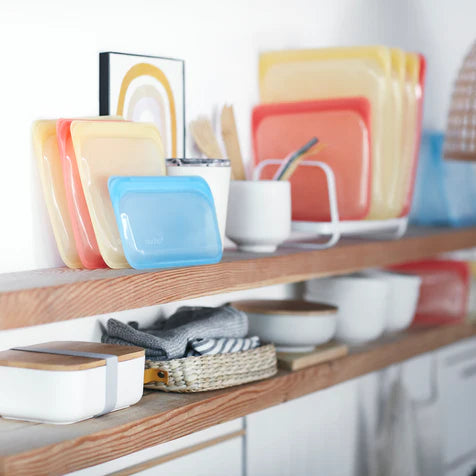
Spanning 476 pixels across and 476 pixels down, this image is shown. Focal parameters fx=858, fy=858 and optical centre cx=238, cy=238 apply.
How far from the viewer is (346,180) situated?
1.64 m

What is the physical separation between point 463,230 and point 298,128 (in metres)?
0.65

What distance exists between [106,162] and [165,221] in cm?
12

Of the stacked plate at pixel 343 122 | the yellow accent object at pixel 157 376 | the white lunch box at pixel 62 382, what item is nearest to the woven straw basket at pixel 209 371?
the yellow accent object at pixel 157 376

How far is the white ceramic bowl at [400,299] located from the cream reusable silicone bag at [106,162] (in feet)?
2.48

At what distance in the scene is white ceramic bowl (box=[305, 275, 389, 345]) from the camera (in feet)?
5.74

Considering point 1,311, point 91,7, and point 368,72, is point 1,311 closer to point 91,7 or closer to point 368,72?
point 91,7

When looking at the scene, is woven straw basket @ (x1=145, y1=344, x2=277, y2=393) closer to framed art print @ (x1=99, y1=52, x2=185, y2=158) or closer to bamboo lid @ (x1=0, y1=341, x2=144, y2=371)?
bamboo lid @ (x1=0, y1=341, x2=144, y2=371)

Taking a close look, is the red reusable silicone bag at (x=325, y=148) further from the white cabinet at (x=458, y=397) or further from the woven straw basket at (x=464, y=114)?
the white cabinet at (x=458, y=397)

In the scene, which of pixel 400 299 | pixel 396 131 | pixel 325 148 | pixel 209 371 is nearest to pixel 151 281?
pixel 209 371

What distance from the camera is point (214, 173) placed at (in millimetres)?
1336

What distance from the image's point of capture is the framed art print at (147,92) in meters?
1.35

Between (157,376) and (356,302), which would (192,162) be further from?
(356,302)

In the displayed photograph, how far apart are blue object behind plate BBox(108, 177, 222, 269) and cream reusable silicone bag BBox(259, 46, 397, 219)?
1.56 feet

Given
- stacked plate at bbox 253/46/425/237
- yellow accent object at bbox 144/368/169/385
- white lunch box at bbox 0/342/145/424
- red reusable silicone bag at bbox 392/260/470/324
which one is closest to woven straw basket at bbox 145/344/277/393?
yellow accent object at bbox 144/368/169/385
